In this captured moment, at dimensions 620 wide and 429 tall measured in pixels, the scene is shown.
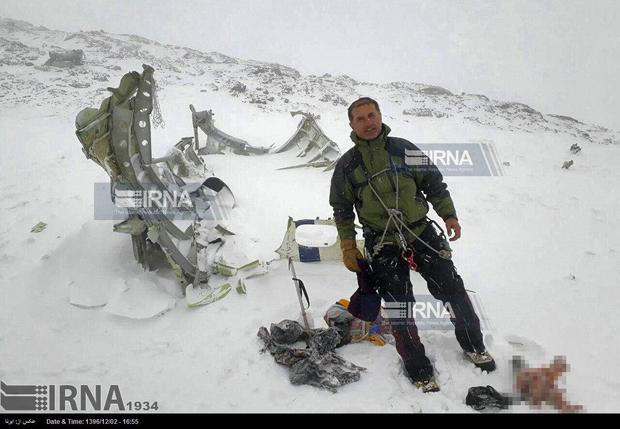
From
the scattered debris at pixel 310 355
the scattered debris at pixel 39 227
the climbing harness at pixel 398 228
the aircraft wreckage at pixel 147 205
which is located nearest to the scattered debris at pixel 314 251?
the aircraft wreckage at pixel 147 205

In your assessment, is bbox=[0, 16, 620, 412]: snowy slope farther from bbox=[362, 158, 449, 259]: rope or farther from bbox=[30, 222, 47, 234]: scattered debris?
bbox=[362, 158, 449, 259]: rope

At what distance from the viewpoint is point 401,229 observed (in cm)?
312

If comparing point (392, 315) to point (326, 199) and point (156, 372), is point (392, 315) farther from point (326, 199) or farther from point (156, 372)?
point (326, 199)

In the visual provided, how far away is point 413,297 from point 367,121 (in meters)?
1.66

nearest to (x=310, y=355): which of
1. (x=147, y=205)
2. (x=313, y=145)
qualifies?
(x=147, y=205)

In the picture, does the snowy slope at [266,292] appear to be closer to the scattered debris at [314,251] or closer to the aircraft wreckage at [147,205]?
the scattered debris at [314,251]

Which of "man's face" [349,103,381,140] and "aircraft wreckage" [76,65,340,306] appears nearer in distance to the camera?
"man's face" [349,103,381,140]

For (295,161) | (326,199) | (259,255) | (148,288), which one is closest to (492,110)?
(295,161)

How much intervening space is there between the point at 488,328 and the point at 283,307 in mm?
2401

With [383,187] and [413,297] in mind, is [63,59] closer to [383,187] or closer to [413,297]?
[383,187]

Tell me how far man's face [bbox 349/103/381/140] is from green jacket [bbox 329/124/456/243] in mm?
76

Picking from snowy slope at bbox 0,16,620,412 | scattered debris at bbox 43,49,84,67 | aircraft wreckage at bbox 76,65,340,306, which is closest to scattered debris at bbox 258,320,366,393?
snowy slope at bbox 0,16,620,412

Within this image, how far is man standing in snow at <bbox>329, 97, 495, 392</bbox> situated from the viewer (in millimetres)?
3059

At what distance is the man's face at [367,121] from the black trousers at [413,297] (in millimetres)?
1043
